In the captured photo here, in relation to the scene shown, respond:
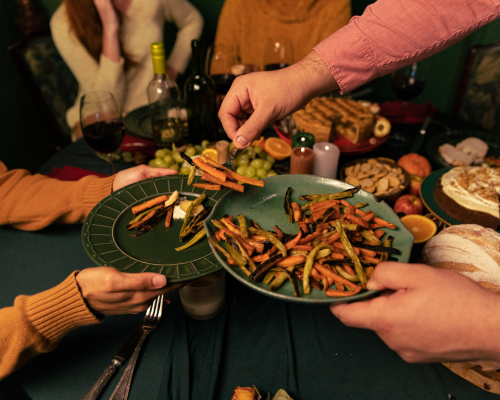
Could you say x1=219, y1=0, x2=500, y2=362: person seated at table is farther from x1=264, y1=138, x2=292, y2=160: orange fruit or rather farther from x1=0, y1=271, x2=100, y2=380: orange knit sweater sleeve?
x1=0, y1=271, x2=100, y2=380: orange knit sweater sleeve

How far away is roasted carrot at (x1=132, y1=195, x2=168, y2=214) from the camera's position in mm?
1311

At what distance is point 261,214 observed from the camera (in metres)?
1.23

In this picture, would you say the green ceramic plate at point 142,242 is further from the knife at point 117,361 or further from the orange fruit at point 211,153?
the orange fruit at point 211,153

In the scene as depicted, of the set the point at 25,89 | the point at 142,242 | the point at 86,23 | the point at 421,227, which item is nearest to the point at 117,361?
the point at 142,242

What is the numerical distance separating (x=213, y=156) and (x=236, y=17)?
2.23 metres

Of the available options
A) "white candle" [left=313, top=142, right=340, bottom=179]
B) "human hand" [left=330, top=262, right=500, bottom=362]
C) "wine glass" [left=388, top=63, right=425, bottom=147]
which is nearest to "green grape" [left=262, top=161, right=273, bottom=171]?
"white candle" [left=313, top=142, right=340, bottom=179]

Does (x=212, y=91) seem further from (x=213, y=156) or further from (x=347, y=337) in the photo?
(x=347, y=337)

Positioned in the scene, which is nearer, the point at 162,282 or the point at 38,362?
the point at 162,282

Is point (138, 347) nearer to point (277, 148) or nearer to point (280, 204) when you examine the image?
point (280, 204)

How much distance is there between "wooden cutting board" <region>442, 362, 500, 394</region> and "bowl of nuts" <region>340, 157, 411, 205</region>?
2.56ft

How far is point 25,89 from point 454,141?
446cm

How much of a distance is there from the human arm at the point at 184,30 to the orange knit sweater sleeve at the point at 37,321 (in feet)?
10.4

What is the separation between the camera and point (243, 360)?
112 centimetres

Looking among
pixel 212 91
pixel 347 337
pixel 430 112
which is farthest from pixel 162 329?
pixel 430 112
